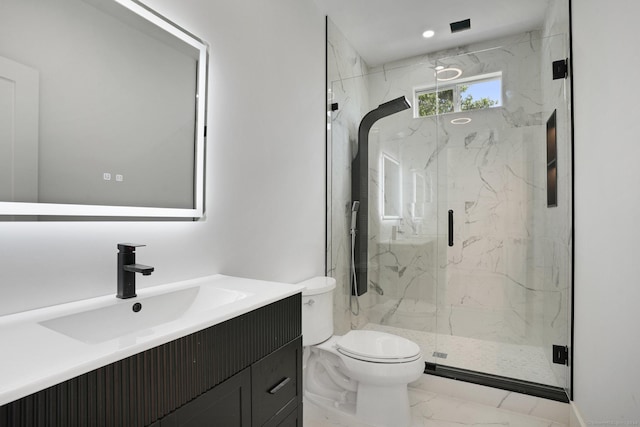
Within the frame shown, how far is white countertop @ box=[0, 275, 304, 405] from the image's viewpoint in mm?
566

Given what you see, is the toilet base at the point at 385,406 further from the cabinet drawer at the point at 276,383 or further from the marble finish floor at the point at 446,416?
the cabinet drawer at the point at 276,383

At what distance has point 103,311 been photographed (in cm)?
98

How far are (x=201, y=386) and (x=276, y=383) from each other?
350 millimetres

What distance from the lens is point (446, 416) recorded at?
6.64ft

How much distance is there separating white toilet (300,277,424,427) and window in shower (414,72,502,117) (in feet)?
5.04

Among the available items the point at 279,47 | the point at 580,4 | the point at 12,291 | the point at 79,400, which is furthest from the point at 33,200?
the point at 580,4

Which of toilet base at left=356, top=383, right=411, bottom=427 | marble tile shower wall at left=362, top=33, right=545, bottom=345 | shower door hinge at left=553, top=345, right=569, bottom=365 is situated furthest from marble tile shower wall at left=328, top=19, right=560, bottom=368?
toilet base at left=356, top=383, right=411, bottom=427

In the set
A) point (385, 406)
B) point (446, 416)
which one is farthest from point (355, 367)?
point (446, 416)

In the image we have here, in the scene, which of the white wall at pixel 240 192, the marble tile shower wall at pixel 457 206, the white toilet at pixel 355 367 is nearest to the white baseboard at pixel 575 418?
the marble tile shower wall at pixel 457 206

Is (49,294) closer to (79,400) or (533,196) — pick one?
(79,400)

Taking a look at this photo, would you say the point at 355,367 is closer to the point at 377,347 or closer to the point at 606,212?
the point at 377,347

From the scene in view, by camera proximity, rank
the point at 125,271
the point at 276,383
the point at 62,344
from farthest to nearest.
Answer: the point at 276,383 < the point at 125,271 < the point at 62,344

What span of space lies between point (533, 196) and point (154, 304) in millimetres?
2422

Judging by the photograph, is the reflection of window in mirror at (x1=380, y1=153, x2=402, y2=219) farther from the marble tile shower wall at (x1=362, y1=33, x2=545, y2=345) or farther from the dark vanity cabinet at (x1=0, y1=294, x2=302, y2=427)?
the dark vanity cabinet at (x1=0, y1=294, x2=302, y2=427)
